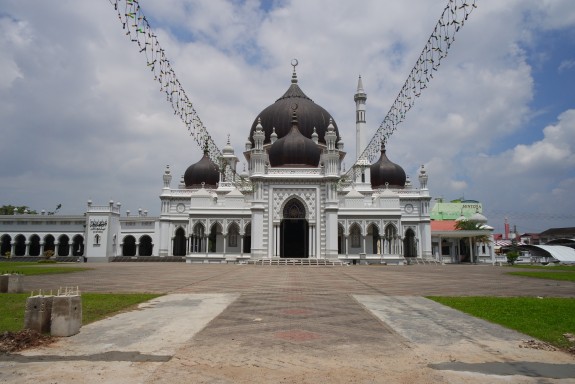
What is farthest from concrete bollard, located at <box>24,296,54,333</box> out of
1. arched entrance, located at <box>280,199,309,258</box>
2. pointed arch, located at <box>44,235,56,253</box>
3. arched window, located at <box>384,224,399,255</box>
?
pointed arch, located at <box>44,235,56,253</box>

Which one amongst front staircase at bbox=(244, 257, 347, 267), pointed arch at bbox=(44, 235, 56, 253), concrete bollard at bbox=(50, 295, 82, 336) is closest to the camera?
concrete bollard at bbox=(50, 295, 82, 336)

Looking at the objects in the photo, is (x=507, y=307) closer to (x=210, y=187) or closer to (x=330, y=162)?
(x=330, y=162)

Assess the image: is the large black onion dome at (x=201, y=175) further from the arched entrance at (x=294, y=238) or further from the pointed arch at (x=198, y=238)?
the arched entrance at (x=294, y=238)

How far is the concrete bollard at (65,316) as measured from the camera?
8.16 metres

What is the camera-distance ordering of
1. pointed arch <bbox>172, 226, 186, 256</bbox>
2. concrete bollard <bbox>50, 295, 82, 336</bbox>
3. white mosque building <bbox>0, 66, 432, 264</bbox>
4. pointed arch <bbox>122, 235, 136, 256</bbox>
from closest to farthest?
concrete bollard <bbox>50, 295, 82, 336</bbox>, white mosque building <bbox>0, 66, 432, 264</bbox>, pointed arch <bbox>172, 226, 186, 256</bbox>, pointed arch <bbox>122, 235, 136, 256</bbox>

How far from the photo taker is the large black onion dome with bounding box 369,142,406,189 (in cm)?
5669

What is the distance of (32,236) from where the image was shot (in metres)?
58.8

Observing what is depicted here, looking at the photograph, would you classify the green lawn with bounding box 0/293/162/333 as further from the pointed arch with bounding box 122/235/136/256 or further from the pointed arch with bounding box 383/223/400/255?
the pointed arch with bounding box 122/235/136/256

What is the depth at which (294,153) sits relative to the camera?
152ft

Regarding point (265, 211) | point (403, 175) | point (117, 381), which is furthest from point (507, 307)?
point (403, 175)

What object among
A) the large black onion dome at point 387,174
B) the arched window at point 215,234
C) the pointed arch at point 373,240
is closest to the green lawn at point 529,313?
the pointed arch at point 373,240

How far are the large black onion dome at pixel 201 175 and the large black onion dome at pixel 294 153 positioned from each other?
46.6 feet

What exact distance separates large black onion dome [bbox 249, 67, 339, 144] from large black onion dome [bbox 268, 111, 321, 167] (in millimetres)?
6476

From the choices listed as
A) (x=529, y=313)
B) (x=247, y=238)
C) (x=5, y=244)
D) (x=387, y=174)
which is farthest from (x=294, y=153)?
(x=5, y=244)
